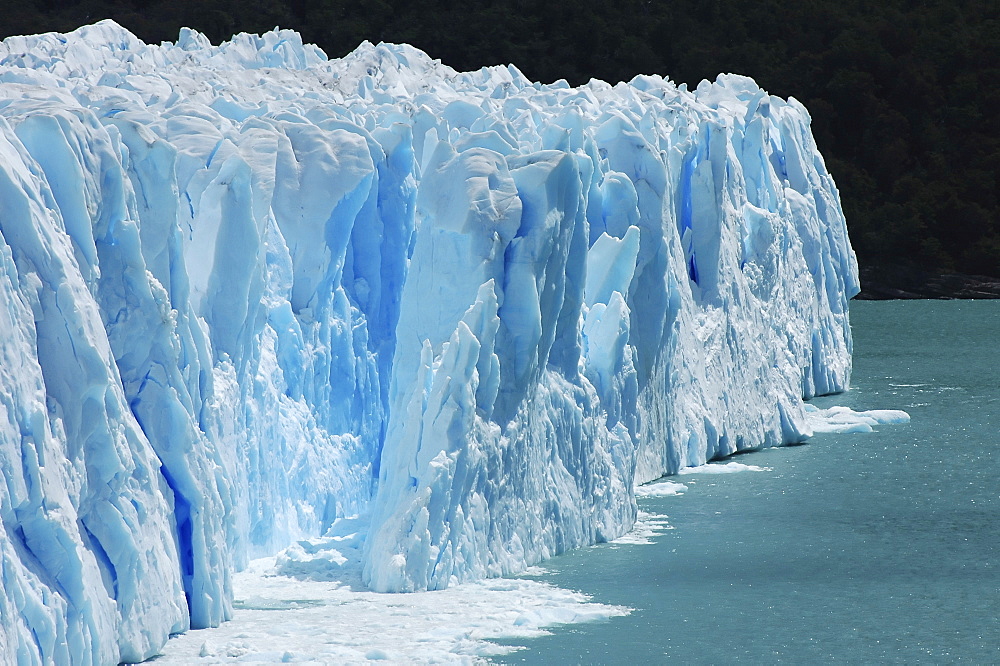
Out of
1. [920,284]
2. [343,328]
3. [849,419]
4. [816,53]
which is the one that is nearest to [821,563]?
[343,328]

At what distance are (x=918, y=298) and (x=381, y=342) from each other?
25230 millimetres

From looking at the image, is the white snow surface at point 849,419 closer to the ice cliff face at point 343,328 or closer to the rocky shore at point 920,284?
the ice cliff face at point 343,328

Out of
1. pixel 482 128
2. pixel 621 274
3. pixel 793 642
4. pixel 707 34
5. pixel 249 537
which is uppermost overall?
pixel 707 34

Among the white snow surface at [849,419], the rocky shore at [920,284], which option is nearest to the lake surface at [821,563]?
the white snow surface at [849,419]

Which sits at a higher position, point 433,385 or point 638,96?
point 638,96

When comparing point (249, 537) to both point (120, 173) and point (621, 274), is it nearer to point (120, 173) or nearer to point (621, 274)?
point (120, 173)

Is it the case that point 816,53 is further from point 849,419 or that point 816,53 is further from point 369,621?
point 369,621

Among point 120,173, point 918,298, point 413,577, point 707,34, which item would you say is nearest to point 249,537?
point 413,577

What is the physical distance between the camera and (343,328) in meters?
11.0

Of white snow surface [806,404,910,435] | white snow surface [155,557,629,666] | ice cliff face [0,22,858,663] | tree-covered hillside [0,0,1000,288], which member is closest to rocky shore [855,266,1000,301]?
tree-covered hillside [0,0,1000,288]

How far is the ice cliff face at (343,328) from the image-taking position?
23.3ft

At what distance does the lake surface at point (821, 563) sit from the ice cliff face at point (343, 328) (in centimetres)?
69

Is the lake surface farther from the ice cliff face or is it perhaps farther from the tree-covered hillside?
the tree-covered hillside

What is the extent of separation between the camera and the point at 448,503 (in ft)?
30.2
